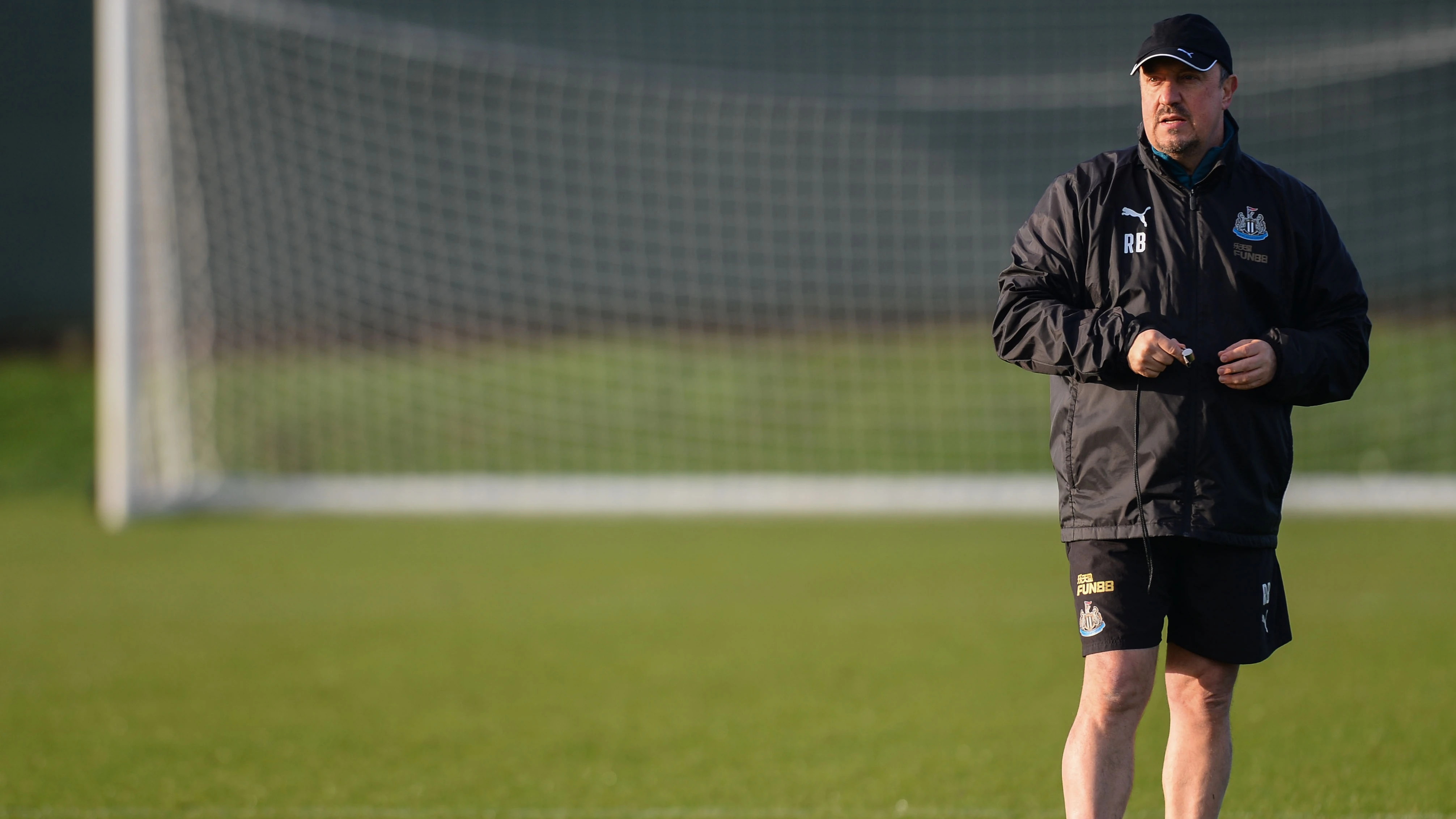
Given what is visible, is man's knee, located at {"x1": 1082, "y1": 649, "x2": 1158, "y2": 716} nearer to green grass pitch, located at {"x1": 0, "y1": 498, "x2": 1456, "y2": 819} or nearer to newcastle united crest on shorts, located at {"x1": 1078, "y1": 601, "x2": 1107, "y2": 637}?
newcastle united crest on shorts, located at {"x1": 1078, "y1": 601, "x2": 1107, "y2": 637}

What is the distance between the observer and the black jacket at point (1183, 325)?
2.25 m

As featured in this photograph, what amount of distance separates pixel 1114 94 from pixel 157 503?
869 centimetres

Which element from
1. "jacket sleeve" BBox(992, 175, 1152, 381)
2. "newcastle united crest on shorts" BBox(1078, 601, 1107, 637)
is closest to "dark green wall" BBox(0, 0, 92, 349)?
"jacket sleeve" BBox(992, 175, 1152, 381)

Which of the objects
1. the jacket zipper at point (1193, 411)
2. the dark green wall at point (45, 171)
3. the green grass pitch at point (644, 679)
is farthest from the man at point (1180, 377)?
the dark green wall at point (45, 171)

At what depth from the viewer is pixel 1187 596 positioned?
2350 millimetres

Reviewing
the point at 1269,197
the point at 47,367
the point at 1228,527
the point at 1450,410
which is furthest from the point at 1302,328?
the point at 47,367

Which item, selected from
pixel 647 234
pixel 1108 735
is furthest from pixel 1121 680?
pixel 647 234

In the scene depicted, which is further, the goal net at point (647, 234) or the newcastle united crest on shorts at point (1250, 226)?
the goal net at point (647, 234)

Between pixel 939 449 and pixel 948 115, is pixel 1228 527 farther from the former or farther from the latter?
pixel 948 115

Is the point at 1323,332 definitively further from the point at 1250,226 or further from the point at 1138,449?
the point at 1138,449

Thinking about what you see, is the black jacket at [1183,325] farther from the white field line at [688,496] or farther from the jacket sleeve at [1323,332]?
the white field line at [688,496]

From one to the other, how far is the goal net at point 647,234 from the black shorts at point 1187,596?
5.59 meters

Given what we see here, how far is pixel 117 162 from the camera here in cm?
776

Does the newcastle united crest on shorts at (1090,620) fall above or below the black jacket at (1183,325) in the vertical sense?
below
